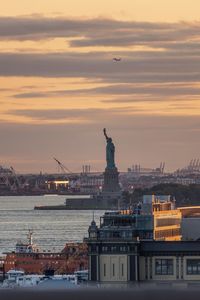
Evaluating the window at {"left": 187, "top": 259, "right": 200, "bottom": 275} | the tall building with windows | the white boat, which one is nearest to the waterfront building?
the white boat

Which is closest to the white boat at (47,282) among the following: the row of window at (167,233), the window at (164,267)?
the window at (164,267)

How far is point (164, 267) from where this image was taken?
16094 mm

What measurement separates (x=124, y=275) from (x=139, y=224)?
3800 mm

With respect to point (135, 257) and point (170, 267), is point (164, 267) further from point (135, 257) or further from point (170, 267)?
point (135, 257)

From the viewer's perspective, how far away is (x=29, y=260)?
33.3m

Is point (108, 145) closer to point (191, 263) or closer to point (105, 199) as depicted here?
point (105, 199)

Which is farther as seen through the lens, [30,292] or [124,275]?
[124,275]

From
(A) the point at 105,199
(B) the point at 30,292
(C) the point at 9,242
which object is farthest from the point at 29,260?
(A) the point at 105,199

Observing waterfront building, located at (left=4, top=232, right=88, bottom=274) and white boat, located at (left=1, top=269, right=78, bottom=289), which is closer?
white boat, located at (left=1, top=269, right=78, bottom=289)

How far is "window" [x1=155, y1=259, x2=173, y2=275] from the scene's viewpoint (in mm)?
15970

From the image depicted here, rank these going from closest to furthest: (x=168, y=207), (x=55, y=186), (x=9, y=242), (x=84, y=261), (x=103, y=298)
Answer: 1. (x=103, y=298)
2. (x=168, y=207)
3. (x=84, y=261)
4. (x=9, y=242)
5. (x=55, y=186)

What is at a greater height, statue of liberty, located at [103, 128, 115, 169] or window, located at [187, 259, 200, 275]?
statue of liberty, located at [103, 128, 115, 169]

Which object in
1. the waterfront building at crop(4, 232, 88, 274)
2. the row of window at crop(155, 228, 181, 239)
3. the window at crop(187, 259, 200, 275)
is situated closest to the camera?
the window at crop(187, 259, 200, 275)

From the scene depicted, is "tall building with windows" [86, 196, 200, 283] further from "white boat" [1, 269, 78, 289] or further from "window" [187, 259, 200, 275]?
"white boat" [1, 269, 78, 289]
